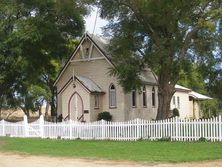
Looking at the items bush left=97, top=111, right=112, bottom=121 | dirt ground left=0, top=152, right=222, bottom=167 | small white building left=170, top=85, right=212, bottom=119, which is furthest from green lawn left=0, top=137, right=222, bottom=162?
small white building left=170, top=85, right=212, bottom=119

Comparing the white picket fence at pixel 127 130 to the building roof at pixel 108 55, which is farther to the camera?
the building roof at pixel 108 55

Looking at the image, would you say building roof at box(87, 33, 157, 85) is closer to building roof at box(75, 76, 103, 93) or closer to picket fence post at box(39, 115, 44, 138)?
building roof at box(75, 76, 103, 93)

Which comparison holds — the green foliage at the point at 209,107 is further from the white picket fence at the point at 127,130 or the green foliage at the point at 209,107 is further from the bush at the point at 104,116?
the white picket fence at the point at 127,130

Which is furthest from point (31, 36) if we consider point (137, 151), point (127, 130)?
point (137, 151)

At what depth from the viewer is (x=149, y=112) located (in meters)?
44.8

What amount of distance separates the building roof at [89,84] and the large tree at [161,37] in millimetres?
4547

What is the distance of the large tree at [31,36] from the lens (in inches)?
1642

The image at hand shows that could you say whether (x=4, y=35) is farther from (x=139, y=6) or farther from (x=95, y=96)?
(x=139, y=6)

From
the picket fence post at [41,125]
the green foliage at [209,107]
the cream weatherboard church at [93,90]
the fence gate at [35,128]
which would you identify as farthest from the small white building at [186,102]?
the picket fence post at [41,125]

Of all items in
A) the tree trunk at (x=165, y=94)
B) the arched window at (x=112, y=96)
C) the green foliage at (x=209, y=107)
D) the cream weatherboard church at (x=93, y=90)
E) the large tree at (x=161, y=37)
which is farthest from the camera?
the green foliage at (x=209, y=107)

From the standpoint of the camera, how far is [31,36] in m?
40.8

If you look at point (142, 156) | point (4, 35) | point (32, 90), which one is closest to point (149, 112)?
point (4, 35)

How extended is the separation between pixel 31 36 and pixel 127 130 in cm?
1553

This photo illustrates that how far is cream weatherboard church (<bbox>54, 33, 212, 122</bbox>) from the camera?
129 feet
